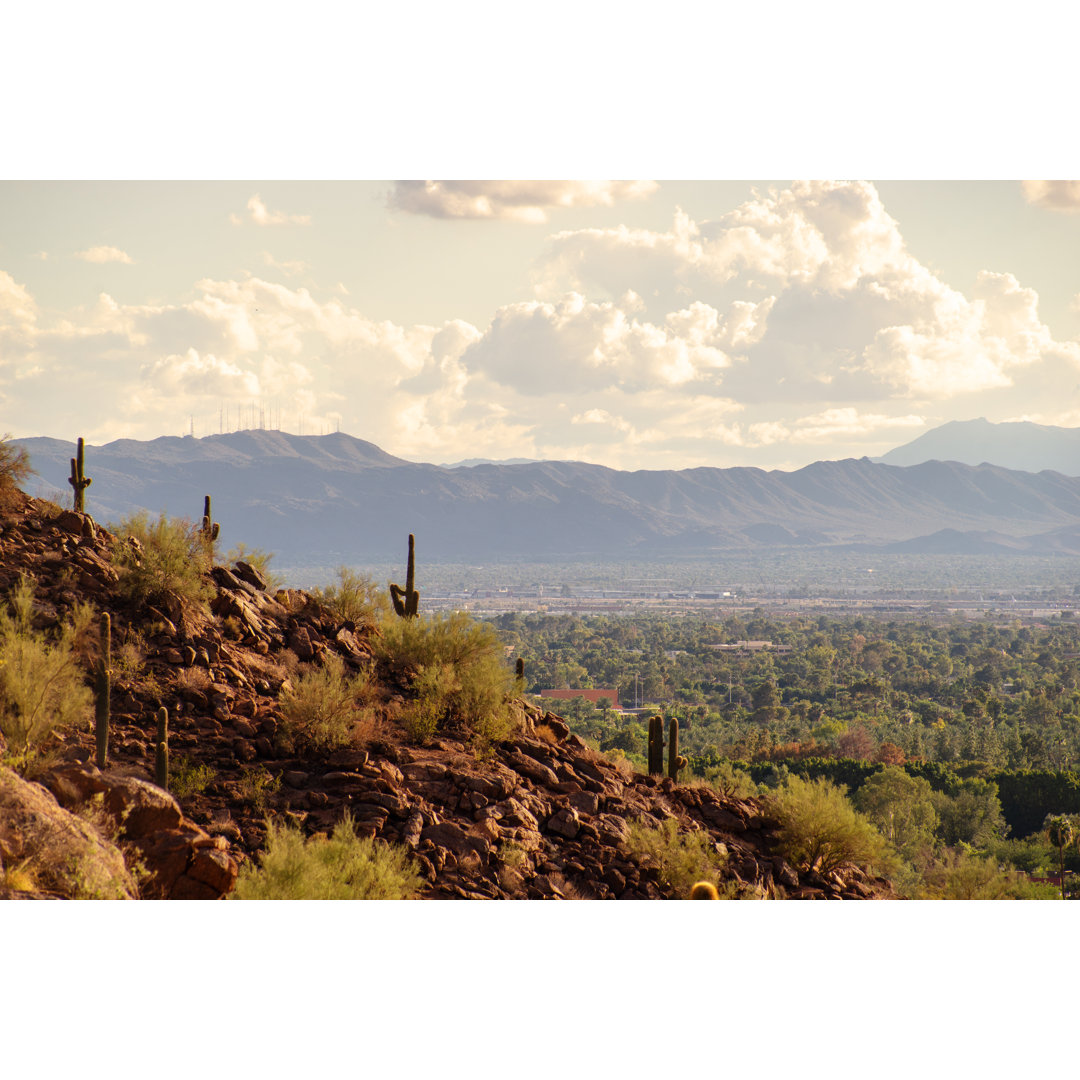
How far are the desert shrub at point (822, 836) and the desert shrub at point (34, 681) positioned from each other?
9.79m

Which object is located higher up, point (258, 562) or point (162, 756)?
point (258, 562)

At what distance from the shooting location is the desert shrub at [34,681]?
1127cm

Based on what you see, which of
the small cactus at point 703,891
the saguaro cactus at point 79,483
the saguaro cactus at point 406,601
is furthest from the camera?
the saguaro cactus at point 406,601

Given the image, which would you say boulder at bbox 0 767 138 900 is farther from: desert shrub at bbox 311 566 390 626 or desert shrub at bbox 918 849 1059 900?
desert shrub at bbox 918 849 1059 900

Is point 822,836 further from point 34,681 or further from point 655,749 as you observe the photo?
point 34,681

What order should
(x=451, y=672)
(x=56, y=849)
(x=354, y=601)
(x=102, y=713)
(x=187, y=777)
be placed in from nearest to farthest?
(x=56, y=849), (x=102, y=713), (x=187, y=777), (x=451, y=672), (x=354, y=601)

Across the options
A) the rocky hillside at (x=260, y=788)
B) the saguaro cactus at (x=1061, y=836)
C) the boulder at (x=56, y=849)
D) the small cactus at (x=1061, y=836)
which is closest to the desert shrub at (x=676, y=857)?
the rocky hillside at (x=260, y=788)

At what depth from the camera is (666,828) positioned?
13.5 meters

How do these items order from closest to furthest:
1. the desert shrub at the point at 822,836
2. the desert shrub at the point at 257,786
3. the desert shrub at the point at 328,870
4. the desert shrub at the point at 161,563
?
the desert shrub at the point at 328,870
the desert shrub at the point at 257,786
the desert shrub at the point at 161,563
the desert shrub at the point at 822,836

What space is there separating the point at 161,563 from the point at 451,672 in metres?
4.54

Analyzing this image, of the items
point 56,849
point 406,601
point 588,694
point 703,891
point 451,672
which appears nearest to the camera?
point 56,849

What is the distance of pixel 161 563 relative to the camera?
1452 centimetres

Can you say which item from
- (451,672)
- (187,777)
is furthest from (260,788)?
(451,672)

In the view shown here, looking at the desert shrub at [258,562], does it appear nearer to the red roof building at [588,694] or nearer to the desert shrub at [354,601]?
the desert shrub at [354,601]
